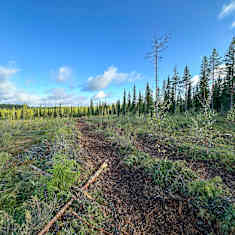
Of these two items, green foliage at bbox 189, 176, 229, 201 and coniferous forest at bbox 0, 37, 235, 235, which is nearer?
coniferous forest at bbox 0, 37, 235, 235

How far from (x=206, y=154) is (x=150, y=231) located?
4400mm

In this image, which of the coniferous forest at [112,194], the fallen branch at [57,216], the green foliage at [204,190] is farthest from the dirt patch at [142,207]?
the fallen branch at [57,216]

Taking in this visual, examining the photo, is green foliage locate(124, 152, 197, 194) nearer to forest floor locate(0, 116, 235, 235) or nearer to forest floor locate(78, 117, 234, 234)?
forest floor locate(0, 116, 235, 235)

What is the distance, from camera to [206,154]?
528cm

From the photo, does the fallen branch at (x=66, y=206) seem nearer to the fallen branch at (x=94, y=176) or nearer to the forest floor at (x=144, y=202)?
the fallen branch at (x=94, y=176)

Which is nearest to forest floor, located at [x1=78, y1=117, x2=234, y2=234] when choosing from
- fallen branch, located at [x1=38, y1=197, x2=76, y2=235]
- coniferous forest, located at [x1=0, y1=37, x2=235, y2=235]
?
coniferous forest, located at [x1=0, y1=37, x2=235, y2=235]

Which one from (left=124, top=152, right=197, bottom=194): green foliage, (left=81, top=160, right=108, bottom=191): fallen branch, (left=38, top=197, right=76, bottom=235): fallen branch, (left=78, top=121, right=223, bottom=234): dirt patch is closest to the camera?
(left=38, top=197, right=76, bottom=235): fallen branch

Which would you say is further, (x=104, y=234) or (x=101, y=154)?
(x=101, y=154)

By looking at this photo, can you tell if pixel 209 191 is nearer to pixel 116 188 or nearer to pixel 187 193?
pixel 187 193

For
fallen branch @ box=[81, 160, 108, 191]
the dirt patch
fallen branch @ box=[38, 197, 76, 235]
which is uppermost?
fallen branch @ box=[81, 160, 108, 191]

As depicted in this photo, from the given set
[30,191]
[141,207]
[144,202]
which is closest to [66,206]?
[30,191]

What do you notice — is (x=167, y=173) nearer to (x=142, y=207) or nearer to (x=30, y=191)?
(x=142, y=207)

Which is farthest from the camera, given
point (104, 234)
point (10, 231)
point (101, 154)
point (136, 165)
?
point (101, 154)

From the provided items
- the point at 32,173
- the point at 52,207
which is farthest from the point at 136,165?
the point at 32,173
